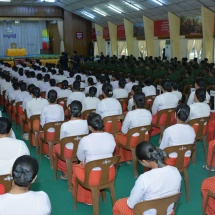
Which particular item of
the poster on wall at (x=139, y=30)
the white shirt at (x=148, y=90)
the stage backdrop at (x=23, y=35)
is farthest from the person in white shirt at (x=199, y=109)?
the stage backdrop at (x=23, y=35)

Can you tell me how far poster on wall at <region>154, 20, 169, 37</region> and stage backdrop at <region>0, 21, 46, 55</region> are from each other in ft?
45.7

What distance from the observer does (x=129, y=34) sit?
25.5m

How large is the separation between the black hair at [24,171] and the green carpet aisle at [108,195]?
206cm

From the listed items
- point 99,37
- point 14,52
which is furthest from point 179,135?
point 99,37

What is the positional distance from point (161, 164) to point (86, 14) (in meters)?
25.7

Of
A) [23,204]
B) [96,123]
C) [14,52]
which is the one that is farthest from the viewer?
[14,52]

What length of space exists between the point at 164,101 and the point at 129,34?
61.7 feet

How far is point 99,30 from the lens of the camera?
2972 cm

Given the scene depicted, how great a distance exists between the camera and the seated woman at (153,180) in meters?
3.21

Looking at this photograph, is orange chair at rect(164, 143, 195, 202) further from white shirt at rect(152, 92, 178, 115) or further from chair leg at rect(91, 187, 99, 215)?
white shirt at rect(152, 92, 178, 115)

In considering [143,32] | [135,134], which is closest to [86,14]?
[143,32]

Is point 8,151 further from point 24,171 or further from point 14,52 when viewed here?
point 14,52

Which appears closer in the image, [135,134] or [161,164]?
[161,164]

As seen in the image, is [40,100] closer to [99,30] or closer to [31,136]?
[31,136]
